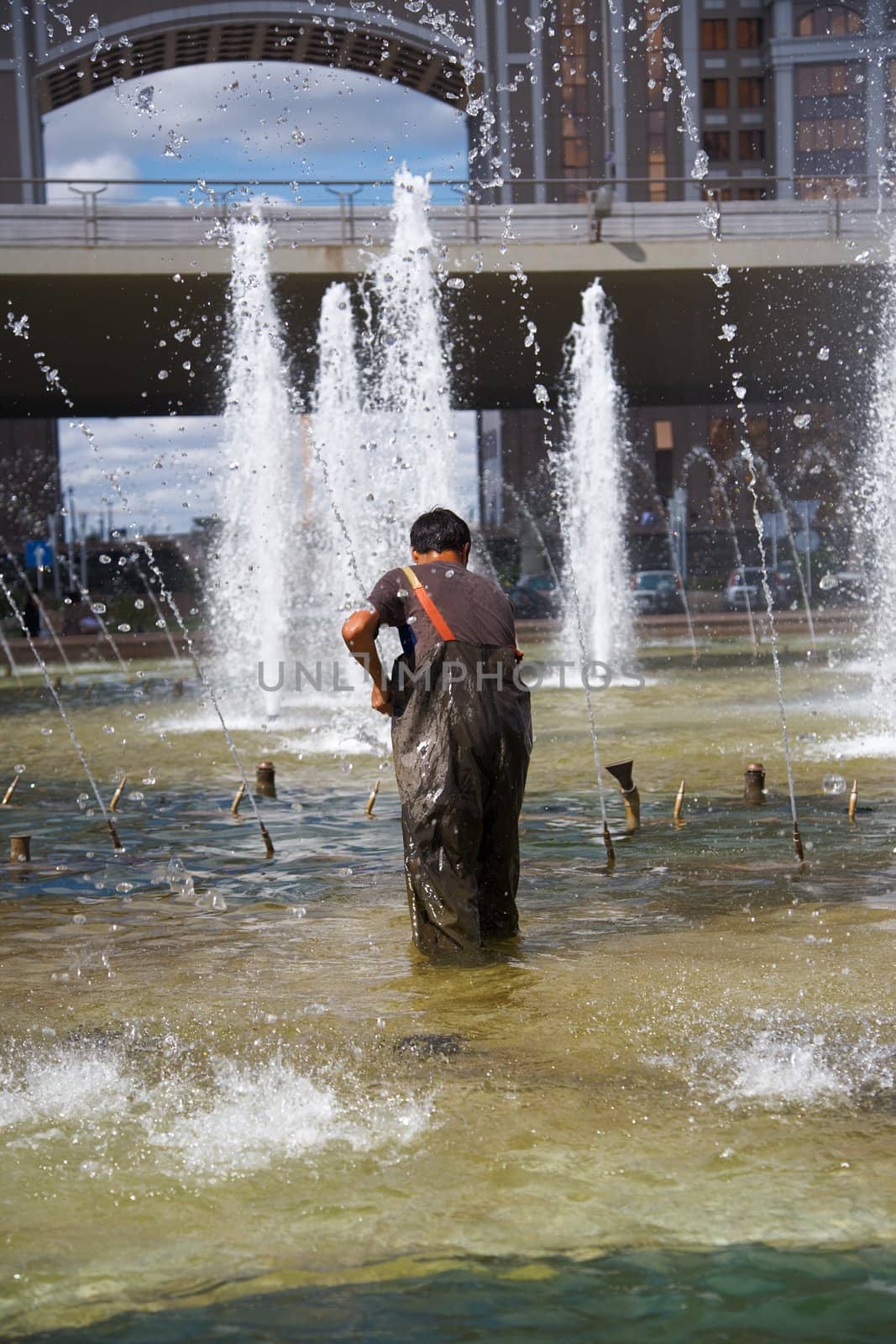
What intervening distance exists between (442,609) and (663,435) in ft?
198

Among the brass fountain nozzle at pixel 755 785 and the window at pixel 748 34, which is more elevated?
the window at pixel 748 34

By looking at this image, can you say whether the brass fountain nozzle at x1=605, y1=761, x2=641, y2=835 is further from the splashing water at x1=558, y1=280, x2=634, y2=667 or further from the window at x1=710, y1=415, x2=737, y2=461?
the window at x1=710, y1=415, x2=737, y2=461

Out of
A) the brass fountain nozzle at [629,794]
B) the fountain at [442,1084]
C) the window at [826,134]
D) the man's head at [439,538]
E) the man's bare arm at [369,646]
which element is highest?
the window at [826,134]

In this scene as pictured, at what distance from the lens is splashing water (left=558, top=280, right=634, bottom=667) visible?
23516 millimetres

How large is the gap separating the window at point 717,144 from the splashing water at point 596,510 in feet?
143

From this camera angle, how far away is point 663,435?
64.6m

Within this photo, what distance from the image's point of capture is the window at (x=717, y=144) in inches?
2854

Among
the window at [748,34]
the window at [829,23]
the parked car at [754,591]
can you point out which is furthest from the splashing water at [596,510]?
the window at [748,34]

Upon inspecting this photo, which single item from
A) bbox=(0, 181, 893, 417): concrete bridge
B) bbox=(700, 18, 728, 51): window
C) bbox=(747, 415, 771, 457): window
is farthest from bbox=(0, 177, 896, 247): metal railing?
bbox=(700, 18, 728, 51): window

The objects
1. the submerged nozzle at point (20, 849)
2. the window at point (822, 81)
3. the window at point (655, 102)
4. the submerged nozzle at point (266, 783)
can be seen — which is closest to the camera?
the submerged nozzle at point (20, 849)

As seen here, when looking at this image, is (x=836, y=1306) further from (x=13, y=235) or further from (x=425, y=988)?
(x=13, y=235)

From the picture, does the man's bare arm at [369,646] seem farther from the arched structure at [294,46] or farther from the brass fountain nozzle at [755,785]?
the arched structure at [294,46]

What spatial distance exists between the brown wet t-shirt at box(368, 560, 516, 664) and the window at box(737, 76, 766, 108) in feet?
228

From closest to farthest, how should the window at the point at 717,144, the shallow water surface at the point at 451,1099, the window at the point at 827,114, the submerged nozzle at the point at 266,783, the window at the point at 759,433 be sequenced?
the shallow water surface at the point at 451,1099 < the submerged nozzle at the point at 266,783 < the window at the point at 759,433 < the window at the point at 827,114 < the window at the point at 717,144
